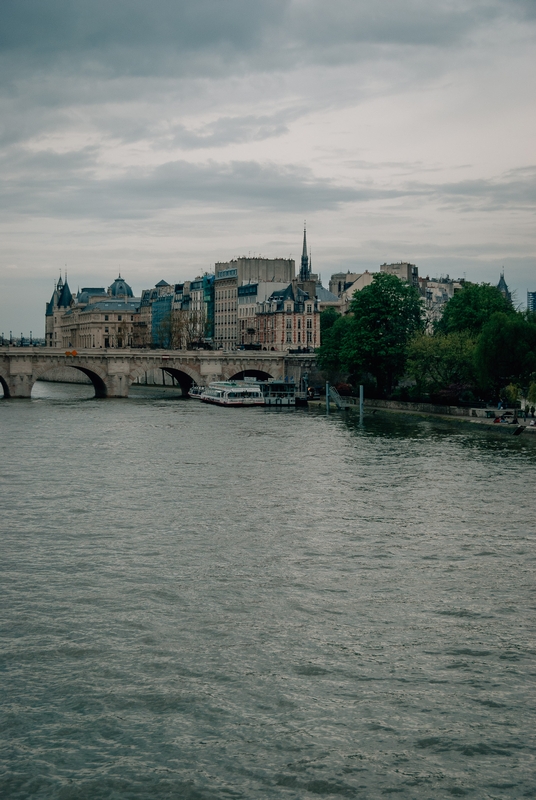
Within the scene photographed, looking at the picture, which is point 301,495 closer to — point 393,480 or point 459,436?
point 393,480

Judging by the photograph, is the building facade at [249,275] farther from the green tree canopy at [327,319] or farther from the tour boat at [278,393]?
the tour boat at [278,393]

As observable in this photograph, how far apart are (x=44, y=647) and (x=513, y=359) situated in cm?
6531

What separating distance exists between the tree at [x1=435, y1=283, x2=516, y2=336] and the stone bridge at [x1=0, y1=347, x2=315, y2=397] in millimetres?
29368

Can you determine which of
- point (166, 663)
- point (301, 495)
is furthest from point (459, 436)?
point (166, 663)

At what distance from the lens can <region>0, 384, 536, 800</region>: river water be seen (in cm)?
1989

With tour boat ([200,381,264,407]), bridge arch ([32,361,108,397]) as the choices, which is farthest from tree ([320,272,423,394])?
bridge arch ([32,361,108,397])

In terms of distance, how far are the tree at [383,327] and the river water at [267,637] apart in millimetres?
54215

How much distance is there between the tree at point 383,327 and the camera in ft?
347

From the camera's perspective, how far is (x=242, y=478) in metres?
52.9

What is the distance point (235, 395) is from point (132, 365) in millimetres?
18101

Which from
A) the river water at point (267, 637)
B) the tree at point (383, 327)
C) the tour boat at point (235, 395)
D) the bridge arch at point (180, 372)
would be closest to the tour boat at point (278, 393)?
the tour boat at point (235, 395)

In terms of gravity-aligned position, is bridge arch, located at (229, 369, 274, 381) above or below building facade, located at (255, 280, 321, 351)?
below

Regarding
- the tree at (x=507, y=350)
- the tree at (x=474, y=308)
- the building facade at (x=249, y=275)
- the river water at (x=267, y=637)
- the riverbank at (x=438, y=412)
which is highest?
the building facade at (x=249, y=275)

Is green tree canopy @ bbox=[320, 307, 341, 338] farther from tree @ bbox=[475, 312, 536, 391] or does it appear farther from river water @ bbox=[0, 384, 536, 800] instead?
river water @ bbox=[0, 384, 536, 800]
